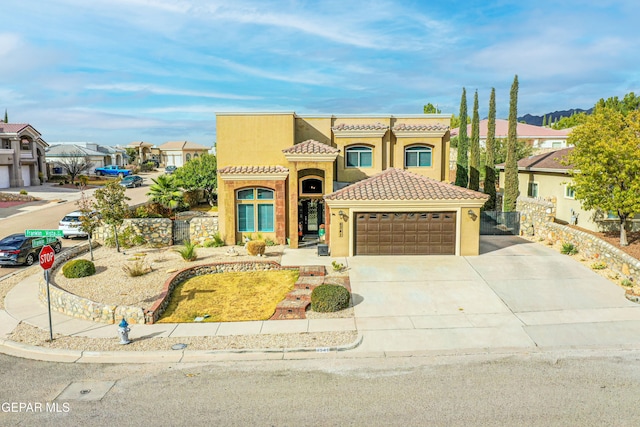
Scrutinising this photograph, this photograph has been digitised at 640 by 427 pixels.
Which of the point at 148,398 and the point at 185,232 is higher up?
the point at 185,232

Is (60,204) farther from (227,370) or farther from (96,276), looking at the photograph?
(227,370)

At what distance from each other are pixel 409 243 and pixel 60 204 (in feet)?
114

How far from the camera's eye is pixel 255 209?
2572cm

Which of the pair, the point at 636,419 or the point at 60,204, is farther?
the point at 60,204

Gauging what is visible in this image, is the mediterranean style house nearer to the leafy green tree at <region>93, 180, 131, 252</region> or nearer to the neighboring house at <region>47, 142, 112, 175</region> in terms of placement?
the leafy green tree at <region>93, 180, 131, 252</region>

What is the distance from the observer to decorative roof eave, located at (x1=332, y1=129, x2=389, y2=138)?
88.6 ft

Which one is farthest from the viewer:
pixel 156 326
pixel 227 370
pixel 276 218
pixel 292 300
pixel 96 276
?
pixel 276 218

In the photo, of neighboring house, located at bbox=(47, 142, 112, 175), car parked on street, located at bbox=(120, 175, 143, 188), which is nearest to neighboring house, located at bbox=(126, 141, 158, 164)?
neighboring house, located at bbox=(47, 142, 112, 175)

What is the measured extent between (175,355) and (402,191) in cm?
1391

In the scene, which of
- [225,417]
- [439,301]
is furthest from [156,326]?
[439,301]

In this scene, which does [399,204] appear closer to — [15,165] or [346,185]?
[346,185]

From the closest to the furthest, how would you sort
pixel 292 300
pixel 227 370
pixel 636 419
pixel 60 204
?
pixel 636 419 → pixel 227 370 → pixel 292 300 → pixel 60 204

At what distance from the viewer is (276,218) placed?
83.7 ft

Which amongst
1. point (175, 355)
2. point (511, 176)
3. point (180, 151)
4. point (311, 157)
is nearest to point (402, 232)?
point (311, 157)
